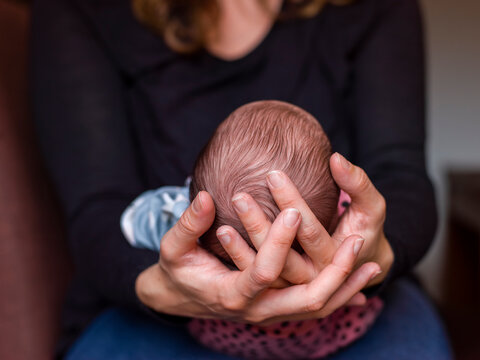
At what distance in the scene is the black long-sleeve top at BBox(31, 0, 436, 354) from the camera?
0.68m

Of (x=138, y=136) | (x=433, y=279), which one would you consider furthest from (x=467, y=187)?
(x=138, y=136)

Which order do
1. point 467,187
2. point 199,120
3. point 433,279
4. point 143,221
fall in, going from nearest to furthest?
point 143,221 → point 199,120 → point 467,187 → point 433,279

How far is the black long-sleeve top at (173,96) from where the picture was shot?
68 cm

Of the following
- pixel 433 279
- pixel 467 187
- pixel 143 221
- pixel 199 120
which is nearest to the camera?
pixel 143 221

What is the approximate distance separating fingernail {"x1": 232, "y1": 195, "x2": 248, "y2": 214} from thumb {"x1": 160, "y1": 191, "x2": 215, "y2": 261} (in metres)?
0.02

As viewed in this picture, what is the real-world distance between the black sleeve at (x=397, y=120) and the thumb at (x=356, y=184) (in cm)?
17

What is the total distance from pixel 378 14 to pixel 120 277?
22.7 inches

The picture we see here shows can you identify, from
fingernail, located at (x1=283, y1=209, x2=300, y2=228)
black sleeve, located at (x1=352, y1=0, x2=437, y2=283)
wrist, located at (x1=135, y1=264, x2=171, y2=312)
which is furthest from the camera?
black sleeve, located at (x1=352, y1=0, x2=437, y2=283)

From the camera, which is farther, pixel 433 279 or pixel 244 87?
pixel 433 279

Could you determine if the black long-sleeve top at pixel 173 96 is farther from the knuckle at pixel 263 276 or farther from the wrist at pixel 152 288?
the knuckle at pixel 263 276

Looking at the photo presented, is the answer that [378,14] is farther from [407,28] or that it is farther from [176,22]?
[176,22]

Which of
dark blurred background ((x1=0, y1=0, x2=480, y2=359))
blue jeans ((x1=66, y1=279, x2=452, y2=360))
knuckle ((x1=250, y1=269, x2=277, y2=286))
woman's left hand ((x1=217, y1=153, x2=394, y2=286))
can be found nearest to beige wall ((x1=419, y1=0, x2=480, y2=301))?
dark blurred background ((x1=0, y1=0, x2=480, y2=359))

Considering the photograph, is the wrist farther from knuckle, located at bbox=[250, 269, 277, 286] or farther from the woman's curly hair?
the woman's curly hair

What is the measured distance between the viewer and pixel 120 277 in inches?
22.5
